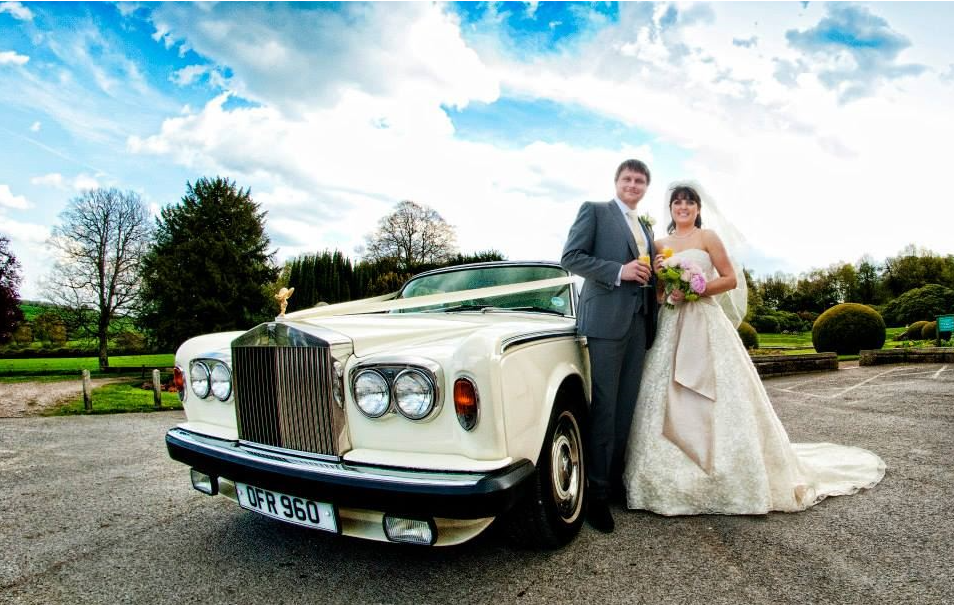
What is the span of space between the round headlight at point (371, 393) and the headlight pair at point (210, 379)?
1058 millimetres

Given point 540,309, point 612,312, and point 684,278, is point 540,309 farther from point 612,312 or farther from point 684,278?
point 684,278

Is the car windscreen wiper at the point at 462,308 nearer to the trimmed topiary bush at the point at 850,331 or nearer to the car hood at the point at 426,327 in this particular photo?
the car hood at the point at 426,327

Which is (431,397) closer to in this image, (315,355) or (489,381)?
(489,381)

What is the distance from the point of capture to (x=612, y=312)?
3.39m

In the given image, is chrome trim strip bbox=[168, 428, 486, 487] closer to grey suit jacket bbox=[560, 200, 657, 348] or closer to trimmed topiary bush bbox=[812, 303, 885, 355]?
grey suit jacket bbox=[560, 200, 657, 348]

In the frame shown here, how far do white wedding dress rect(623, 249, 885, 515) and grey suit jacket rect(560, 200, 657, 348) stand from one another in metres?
0.41

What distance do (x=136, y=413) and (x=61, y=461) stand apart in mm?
4668

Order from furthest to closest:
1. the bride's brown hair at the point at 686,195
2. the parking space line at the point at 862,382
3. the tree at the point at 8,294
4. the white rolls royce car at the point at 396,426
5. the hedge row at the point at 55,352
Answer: the hedge row at the point at 55,352
the tree at the point at 8,294
the parking space line at the point at 862,382
the bride's brown hair at the point at 686,195
the white rolls royce car at the point at 396,426

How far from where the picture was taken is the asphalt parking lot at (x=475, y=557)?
99.2 inches

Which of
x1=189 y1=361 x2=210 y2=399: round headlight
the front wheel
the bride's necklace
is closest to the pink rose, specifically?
the bride's necklace

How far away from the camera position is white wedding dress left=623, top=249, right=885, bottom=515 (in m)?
3.47

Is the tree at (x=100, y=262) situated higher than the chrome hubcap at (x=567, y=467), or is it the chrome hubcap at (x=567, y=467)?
the tree at (x=100, y=262)

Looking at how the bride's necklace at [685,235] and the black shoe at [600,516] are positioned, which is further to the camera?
the bride's necklace at [685,235]

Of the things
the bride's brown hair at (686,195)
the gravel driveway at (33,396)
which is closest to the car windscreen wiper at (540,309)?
the bride's brown hair at (686,195)
